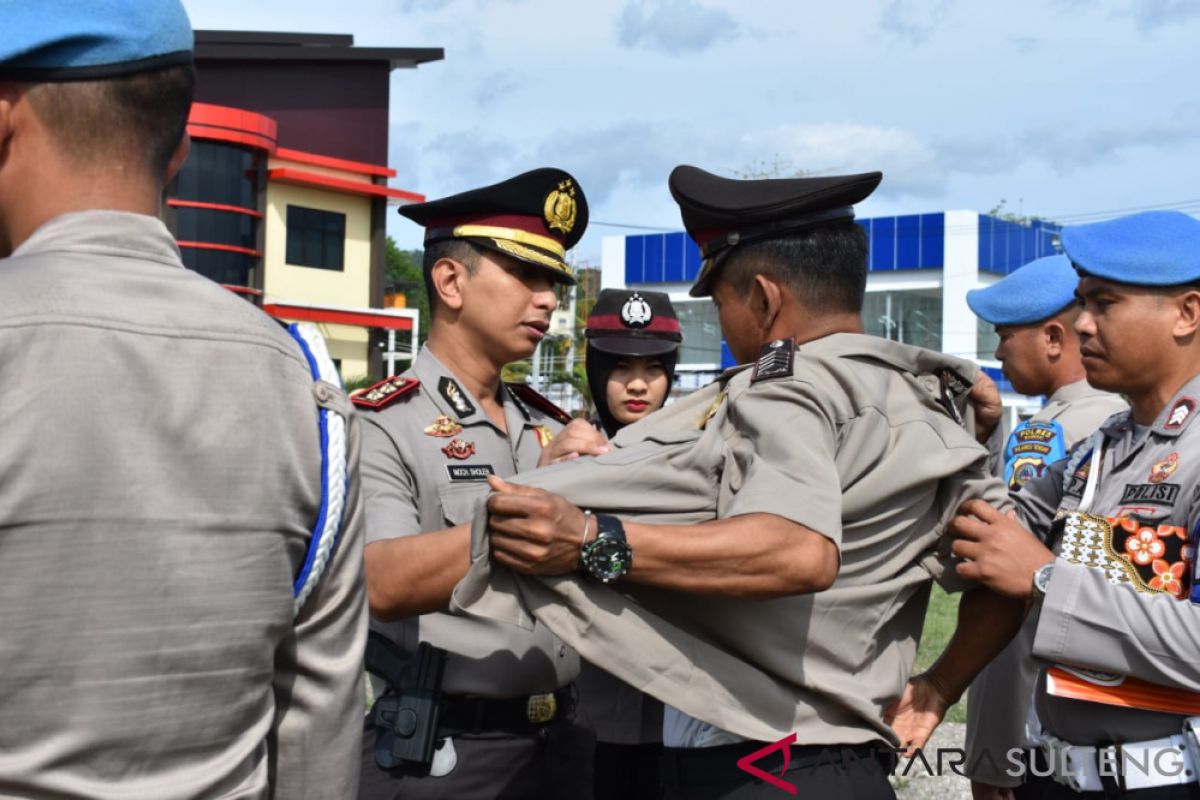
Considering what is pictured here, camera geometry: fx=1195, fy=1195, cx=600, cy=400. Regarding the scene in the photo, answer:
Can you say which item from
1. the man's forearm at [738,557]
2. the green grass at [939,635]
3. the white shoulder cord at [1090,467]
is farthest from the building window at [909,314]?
the man's forearm at [738,557]

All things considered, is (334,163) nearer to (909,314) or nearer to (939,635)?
(909,314)

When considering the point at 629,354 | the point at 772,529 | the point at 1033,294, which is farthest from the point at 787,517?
the point at 1033,294

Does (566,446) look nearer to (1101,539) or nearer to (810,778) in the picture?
(810,778)

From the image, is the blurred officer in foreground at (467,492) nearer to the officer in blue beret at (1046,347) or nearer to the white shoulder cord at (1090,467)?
the white shoulder cord at (1090,467)

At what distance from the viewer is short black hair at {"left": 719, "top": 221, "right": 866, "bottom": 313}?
2.54 meters

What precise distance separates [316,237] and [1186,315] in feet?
94.4

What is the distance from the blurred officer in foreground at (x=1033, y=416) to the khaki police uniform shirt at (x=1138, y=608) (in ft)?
2.29

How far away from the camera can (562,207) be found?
350 centimetres

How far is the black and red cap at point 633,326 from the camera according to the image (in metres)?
4.75

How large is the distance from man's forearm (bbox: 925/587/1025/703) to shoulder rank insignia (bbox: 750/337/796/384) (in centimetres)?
82

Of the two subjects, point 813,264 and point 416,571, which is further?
point 813,264

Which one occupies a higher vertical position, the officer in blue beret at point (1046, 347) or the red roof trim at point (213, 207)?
the red roof trim at point (213, 207)

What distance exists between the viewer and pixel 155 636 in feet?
4.81

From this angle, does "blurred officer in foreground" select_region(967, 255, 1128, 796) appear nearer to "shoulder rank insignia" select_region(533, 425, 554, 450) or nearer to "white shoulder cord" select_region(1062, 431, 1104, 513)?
"white shoulder cord" select_region(1062, 431, 1104, 513)
